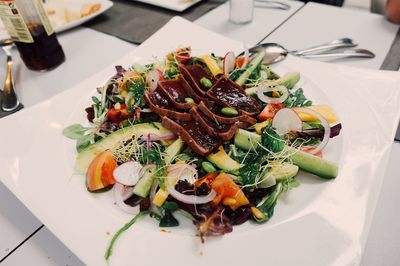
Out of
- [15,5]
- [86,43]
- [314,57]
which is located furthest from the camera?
[86,43]

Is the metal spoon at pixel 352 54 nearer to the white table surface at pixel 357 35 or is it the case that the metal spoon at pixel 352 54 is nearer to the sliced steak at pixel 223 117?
the white table surface at pixel 357 35

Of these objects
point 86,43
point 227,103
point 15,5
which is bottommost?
point 86,43

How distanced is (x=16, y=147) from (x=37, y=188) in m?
0.22

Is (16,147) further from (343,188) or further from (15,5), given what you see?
(343,188)

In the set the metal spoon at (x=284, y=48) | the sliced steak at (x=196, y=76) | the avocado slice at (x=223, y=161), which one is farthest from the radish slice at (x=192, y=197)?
the metal spoon at (x=284, y=48)

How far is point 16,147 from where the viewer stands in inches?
43.6

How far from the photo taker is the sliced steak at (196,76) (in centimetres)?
125

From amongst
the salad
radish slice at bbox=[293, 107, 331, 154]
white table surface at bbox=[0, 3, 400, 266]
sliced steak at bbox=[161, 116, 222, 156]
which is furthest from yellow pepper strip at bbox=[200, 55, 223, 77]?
white table surface at bbox=[0, 3, 400, 266]

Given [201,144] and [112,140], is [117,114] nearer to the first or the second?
[112,140]

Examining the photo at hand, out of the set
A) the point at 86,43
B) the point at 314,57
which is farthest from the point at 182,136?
the point at 86,43

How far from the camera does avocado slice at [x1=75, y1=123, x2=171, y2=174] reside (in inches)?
41.7

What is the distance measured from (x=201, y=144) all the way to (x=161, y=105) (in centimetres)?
25

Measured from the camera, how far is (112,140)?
1140 millimetres

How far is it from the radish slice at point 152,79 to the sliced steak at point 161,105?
4 centimetres
